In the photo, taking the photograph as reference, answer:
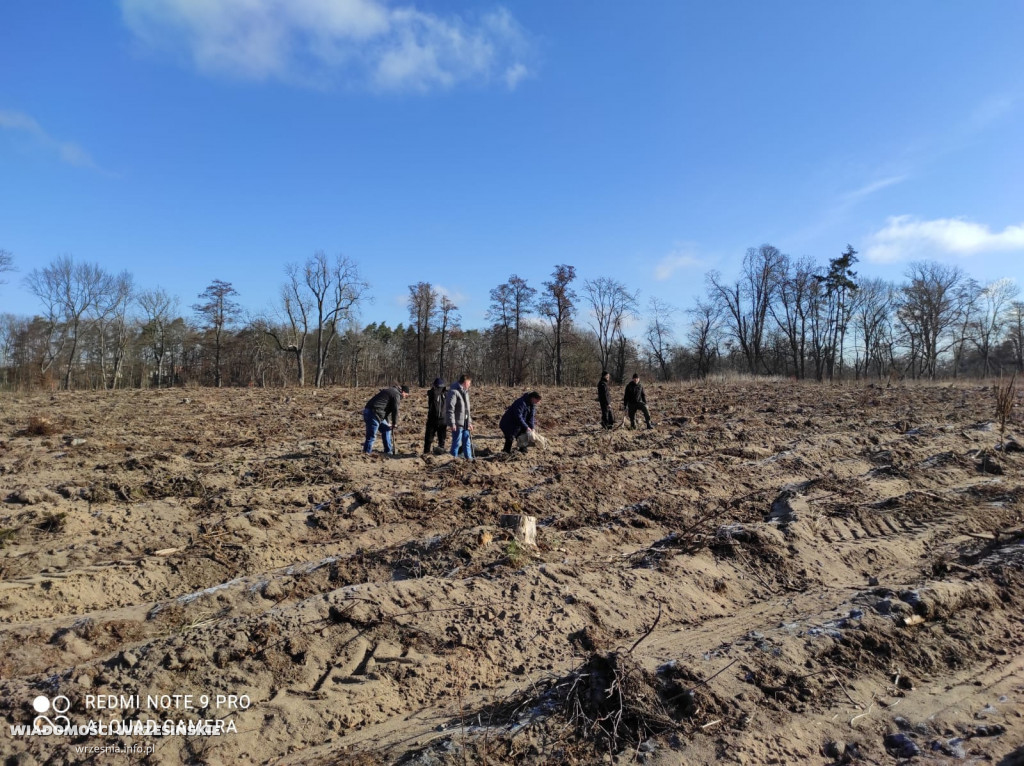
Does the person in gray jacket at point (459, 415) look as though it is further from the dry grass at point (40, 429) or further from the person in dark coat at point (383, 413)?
the dry grass at point (40, 429)

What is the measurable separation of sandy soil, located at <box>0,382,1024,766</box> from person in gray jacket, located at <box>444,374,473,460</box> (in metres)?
0.93

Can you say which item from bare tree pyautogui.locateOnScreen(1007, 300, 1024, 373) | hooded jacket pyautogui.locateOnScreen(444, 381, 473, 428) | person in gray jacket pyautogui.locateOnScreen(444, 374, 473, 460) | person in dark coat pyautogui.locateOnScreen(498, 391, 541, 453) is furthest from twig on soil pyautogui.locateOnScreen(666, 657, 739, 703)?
bare tree pyautogui.locateOnScreen(1007, 300, 1024, 373)

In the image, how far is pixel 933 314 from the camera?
189ft

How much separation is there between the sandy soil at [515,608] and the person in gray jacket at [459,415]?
927 mm

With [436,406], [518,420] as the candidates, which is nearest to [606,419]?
[518,420]

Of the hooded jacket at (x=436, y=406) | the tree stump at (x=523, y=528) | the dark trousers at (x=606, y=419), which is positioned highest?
the hooded jacket at (x=436, y=406)

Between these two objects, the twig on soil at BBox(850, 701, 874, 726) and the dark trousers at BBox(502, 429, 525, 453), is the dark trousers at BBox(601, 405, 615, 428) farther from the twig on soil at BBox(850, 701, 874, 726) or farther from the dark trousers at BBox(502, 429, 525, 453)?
the twig on soil at BBox(850, 701, 874, 726)

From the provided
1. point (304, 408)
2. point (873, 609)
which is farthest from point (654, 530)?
point (304, 408)

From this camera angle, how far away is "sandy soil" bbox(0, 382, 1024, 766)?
12.2ft

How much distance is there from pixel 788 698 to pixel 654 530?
156 inches

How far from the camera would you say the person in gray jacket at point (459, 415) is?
11.8 meters

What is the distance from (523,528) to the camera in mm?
7012

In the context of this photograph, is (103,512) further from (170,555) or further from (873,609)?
(873,609)

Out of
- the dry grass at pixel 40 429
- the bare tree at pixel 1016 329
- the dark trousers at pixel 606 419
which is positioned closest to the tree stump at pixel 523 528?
the dark trousers at pixel 606 419
